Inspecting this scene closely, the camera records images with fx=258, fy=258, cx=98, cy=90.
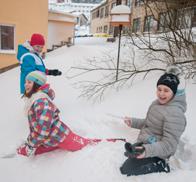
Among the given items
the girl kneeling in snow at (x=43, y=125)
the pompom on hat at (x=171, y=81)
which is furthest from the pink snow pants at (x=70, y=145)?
the pompom on hat at (x=171, y=81)

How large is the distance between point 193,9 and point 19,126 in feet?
13.2

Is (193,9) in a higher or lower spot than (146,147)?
higher

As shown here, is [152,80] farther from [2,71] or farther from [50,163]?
[2,71]

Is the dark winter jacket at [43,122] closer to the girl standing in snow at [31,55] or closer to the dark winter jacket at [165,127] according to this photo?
the dark winter jacket at [165,127]

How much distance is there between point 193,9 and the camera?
5.18 metres

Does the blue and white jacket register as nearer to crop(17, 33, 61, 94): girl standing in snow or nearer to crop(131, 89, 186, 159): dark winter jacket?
crop(17, 33, 61, 94): girl standing in snow

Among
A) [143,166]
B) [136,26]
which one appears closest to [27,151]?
[143,166]

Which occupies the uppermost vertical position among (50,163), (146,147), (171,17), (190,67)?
(171,17)

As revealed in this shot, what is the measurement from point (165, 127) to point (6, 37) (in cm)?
873

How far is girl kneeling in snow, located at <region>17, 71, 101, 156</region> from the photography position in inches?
113

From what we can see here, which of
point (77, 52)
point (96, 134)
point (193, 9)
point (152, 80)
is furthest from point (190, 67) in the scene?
point (77, 52)

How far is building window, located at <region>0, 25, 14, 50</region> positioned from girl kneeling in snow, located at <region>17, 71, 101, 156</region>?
7.46m

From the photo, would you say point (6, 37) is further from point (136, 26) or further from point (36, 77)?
point (36, 77)

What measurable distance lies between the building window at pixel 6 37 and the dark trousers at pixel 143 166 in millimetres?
8534
